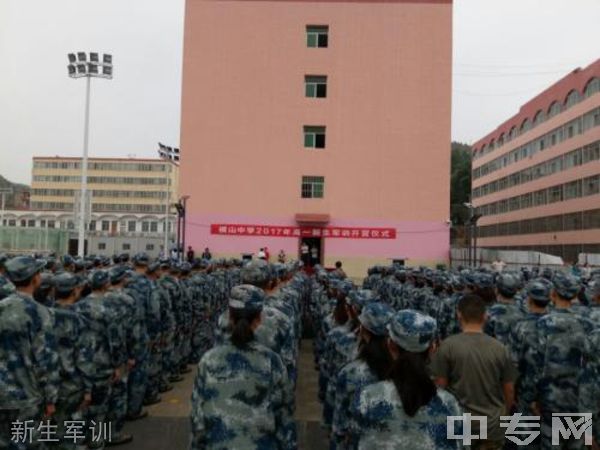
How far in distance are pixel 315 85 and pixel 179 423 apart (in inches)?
854

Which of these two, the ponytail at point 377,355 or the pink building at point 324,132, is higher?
the pink building at point 324,132

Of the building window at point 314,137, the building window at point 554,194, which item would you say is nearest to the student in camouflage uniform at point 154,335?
the building window at point 314,137

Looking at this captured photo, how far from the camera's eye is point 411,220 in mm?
25516

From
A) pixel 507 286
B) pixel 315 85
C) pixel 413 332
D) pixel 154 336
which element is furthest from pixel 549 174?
pixel 413 332

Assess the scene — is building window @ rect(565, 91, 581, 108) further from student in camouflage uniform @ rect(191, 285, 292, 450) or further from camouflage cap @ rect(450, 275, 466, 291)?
student in camouflage uniform @ rect(191, 285, 292, 450)

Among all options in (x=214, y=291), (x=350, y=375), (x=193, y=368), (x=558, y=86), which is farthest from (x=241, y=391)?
(x=558, y=86)

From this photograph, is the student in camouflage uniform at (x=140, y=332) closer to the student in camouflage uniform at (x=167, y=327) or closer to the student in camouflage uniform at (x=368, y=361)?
the student in camouflage uniform at (x=167, y=327)

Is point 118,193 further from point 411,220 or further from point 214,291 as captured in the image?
point 214,291

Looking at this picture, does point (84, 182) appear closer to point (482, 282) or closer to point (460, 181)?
point (482, 282)

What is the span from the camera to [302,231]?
84.4 feet

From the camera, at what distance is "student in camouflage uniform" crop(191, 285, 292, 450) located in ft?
10.3

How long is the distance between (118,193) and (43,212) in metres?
10.4

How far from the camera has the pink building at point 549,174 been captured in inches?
1652

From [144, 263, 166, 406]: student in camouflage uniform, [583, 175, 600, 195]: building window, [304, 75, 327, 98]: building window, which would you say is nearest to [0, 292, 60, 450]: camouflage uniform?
[144, 263, 166, 406]: student in camouflage uniform
